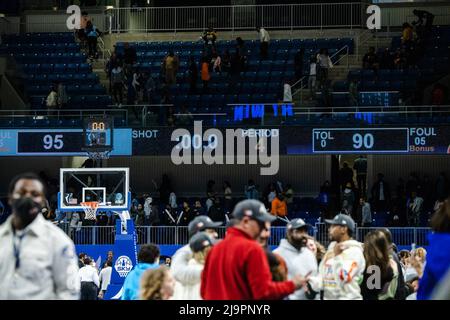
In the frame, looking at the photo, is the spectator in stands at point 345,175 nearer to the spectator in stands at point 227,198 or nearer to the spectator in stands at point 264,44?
the spectator in stands at point 227,198

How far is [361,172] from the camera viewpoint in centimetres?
3606

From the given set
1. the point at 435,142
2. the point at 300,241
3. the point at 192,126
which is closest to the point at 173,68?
the point at 192,126

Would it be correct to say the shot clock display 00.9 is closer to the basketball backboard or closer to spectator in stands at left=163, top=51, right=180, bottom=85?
the basketball backboard

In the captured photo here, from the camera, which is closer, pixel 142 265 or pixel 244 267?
pixel 244 267

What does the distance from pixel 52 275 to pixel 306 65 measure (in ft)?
95.5

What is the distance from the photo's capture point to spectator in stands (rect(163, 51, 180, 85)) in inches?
1419

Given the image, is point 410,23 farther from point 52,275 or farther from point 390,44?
point 52,275

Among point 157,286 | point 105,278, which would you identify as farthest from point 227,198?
point 157,286

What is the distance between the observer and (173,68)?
36125 millimetres

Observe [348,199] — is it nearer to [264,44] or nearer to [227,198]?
[227,198]

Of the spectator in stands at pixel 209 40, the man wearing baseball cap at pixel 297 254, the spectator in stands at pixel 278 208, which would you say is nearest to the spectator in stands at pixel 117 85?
the spectator in stands at pixel 209 40

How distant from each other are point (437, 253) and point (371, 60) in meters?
27.8

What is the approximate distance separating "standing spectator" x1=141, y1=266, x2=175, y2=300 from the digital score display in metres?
22.9

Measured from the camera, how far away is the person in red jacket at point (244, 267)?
8.23m
